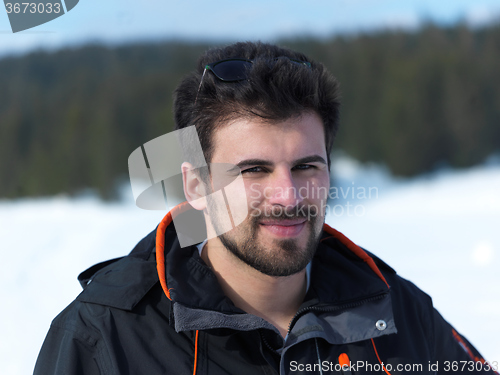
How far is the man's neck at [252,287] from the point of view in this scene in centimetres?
146

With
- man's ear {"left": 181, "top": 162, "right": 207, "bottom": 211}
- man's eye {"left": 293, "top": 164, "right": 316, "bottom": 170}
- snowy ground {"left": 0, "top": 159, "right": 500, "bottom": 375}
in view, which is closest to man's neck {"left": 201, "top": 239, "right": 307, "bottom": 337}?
man's ear {"left": 181, "top": 162, "right": 207, "bottom": 211}

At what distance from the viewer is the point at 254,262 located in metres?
1.41

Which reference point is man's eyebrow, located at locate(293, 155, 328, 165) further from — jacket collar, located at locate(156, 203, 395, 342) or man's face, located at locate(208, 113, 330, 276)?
jacket collar, located at locate(156, 203, 395, 342)

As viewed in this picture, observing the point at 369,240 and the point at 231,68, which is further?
the point at 369,240

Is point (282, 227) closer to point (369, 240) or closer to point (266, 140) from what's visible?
point (266, 140)

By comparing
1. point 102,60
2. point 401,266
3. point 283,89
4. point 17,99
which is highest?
point 102,60

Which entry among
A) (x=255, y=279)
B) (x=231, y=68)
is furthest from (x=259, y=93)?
(x=255, y=279)

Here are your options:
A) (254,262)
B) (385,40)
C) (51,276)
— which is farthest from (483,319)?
(385,40)

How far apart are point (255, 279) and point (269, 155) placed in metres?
0.39

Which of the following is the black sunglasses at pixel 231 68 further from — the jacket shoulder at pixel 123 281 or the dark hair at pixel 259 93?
the jacket shoulder at pixel 123 281

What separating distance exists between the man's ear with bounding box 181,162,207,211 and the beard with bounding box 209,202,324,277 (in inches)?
6.9

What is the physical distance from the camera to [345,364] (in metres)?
1.34

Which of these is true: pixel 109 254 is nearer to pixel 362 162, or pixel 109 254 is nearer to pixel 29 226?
pixel 29 226

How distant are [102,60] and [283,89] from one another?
178 inches
